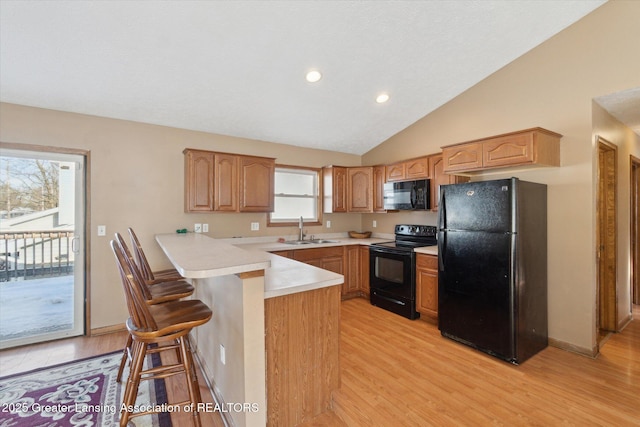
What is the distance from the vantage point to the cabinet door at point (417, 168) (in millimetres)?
3916

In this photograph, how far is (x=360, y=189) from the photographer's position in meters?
4.77

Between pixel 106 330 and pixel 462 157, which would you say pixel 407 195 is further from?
pixel 106 330

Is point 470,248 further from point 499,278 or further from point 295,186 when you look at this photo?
point 295,186

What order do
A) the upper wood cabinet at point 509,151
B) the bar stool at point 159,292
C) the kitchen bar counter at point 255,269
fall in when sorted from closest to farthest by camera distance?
the kitchen bar counter at point 255,269 < the bar stool at point 159,292 < the upper wood cabinet at point 509,151

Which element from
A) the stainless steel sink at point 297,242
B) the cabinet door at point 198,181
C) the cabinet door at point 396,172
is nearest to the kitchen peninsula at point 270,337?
the cabinet door at point 198,181

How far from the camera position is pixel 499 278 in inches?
103

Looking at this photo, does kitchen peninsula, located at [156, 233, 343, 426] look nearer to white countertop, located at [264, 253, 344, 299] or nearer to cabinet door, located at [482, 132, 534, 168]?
white countertop, located at [264, 253, 344, 299]

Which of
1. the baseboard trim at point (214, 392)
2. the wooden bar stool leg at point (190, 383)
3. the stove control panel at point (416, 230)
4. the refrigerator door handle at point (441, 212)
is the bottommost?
the baseboard trim at point (214, 392)

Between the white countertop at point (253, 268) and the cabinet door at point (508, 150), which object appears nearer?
the white countertop at point (253, 268)

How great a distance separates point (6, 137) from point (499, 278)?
192 inches

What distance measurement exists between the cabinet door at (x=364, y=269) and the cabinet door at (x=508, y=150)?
206 cm

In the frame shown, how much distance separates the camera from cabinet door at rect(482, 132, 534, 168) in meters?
2.67

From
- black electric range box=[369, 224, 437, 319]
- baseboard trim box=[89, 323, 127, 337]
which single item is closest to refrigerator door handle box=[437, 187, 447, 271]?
black electric range box=[369, 224, 437, 319]

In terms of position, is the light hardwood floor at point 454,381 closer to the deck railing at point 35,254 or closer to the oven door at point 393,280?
the oven door at point 393,280
